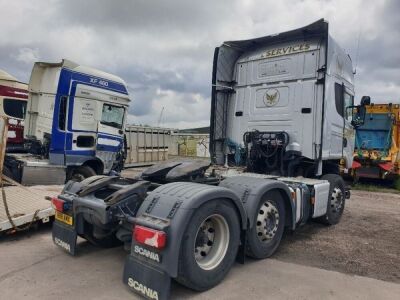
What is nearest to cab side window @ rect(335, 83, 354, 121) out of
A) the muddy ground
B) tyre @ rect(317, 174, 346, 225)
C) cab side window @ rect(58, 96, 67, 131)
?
tyre @ rect(317, 174, 346, 225)

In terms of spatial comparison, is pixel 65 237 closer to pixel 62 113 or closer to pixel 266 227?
pixel 266 227

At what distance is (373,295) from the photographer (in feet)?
12.1

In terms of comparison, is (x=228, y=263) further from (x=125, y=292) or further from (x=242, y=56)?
(x=242, y=56)

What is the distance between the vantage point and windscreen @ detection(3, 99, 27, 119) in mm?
10583

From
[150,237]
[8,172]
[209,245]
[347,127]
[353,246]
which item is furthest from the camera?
[8,172]

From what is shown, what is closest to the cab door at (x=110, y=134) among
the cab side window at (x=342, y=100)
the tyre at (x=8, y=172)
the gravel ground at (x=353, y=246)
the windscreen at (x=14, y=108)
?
the tyre at (x=8, y=172)

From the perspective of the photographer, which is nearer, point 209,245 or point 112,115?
point 209,245

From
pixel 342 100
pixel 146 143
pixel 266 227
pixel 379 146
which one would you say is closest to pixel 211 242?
pixel 266 227

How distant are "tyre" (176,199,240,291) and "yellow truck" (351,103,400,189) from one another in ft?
33.4

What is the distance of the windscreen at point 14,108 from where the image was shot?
10583 millimetres

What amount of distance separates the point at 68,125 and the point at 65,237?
503 cm

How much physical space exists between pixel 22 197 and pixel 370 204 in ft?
25.8

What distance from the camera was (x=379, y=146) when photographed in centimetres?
1331

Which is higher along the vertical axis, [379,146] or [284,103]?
[284,103]
